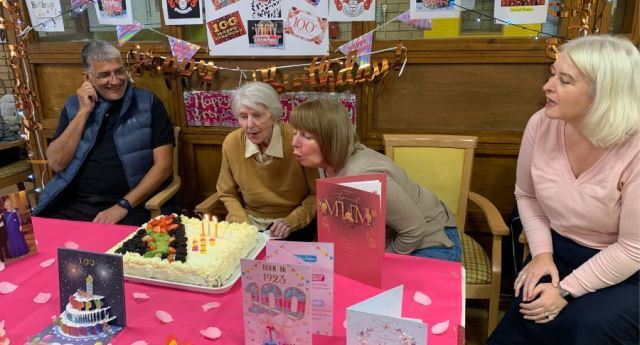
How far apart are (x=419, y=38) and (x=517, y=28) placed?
431mm

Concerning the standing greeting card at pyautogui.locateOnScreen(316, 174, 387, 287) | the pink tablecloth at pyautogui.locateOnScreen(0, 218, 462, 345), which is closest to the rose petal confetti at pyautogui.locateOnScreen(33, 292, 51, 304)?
the pink tablecloth at pyautogui.locateOnScreen(0, 218, 462, 345)

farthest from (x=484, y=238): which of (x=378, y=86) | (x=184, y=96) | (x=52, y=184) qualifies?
(x=52, y=184)

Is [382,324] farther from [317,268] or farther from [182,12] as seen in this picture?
[182,12]

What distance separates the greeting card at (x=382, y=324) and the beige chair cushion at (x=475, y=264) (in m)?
1.06

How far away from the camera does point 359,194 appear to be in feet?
4.24

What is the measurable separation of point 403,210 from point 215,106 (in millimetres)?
1368

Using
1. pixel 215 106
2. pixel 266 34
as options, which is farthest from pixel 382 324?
pixel 215 106

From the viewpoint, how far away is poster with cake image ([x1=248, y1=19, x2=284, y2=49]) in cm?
249

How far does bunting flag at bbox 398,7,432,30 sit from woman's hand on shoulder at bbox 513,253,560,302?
3.82 feet

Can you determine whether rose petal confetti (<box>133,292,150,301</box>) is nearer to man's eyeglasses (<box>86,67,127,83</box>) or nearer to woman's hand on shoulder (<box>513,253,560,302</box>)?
woman's hand on shoulder (<box>513,253,560,302</box>)

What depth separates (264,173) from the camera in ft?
7.45

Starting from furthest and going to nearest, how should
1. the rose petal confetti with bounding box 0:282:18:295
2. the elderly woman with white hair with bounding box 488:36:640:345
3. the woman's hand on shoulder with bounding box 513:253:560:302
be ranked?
1. the woman's hand on shoulder with bounding box 513:253:560:302
2. the elderly woman with white hair with bounding box 488:36:640:345
3. the rose petal confetti with bounding box 0:282:18:295

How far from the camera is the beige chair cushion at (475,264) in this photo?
79.2 inches

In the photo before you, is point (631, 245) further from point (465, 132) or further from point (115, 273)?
point (115, 273)
